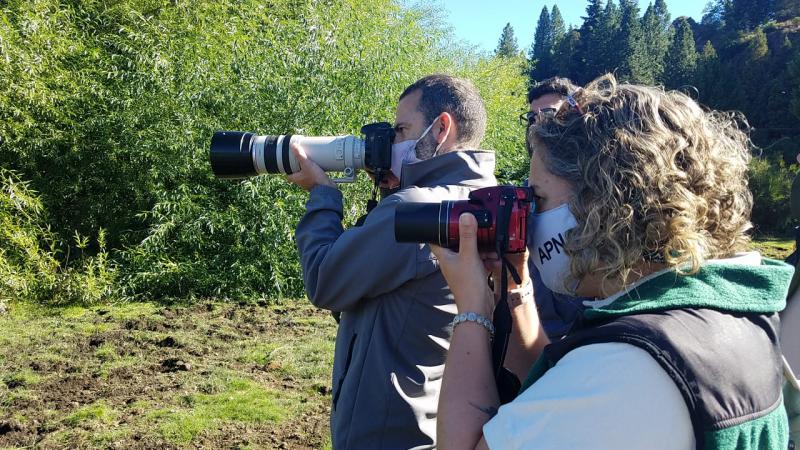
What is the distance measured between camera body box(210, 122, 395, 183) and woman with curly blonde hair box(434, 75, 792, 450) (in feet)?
2.96

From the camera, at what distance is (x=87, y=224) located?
8.05 metres

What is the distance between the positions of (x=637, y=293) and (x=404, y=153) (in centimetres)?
119

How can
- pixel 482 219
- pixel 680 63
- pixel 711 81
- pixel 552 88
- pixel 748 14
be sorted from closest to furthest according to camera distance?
pixel 482 219 → pixel 552 88 → pixel 711 81 → pixel 680 63 → pixel 748 14

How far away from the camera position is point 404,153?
2.31m

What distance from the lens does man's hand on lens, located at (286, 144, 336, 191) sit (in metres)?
2.40

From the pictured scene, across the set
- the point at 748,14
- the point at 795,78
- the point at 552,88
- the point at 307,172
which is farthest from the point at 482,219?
the point at 748,14

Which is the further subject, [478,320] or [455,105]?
[455,105]

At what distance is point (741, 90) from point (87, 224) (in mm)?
32892

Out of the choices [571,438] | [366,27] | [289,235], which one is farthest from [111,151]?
[571,438]

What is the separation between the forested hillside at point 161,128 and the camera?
7.37 metres

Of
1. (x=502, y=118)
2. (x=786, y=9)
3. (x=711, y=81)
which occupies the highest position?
(x=786, y=9)

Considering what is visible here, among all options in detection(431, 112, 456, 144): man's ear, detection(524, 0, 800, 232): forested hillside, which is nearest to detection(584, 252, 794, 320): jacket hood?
detection(431, 112, 456, 144): man's ear

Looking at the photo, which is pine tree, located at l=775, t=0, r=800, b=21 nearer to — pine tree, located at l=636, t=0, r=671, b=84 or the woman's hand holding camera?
pine tree, located at l=636, t=0, r=671, b=84

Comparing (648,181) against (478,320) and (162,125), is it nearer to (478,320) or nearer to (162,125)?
(478,320)
